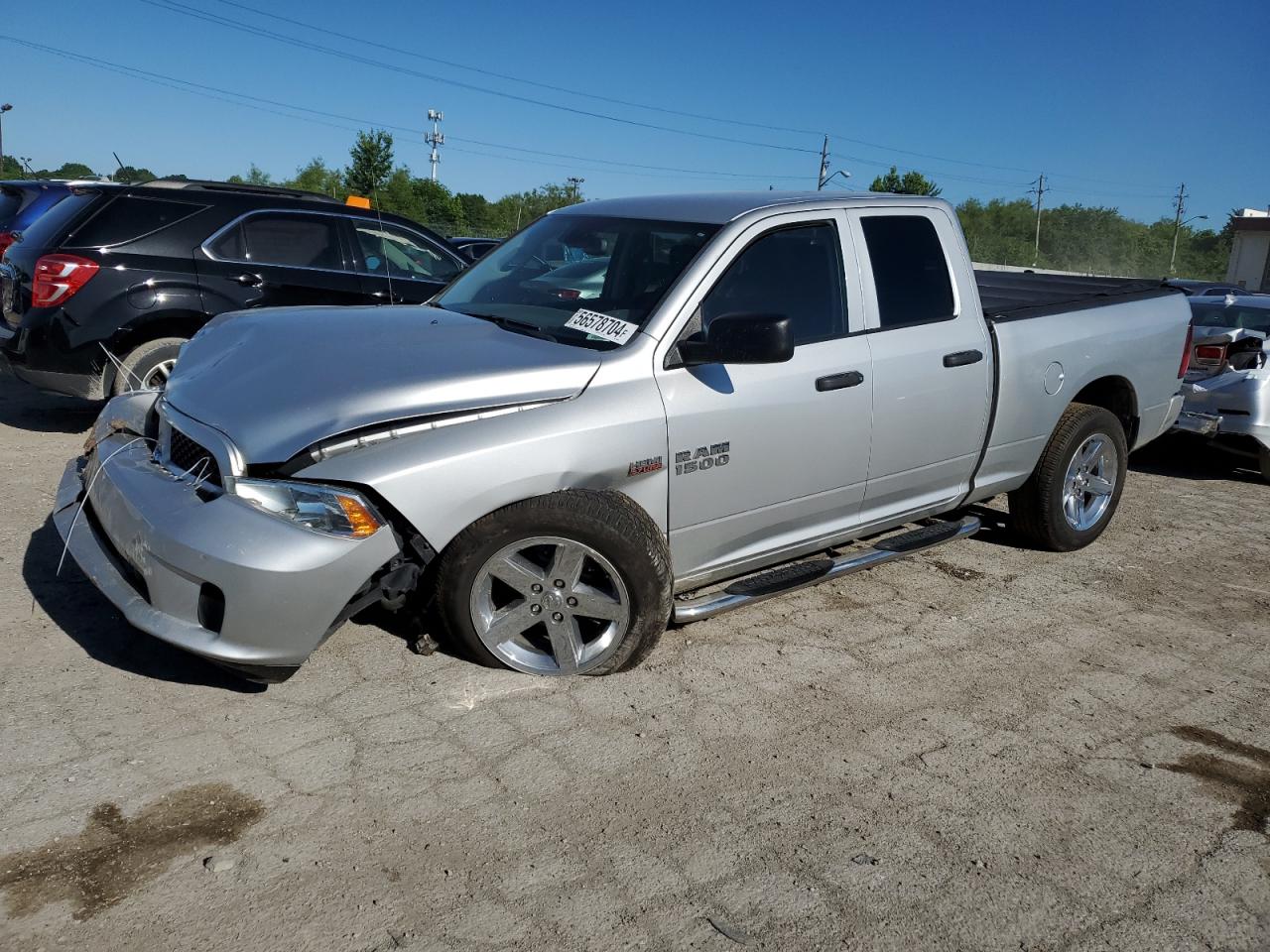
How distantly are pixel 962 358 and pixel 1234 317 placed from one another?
5875 mm

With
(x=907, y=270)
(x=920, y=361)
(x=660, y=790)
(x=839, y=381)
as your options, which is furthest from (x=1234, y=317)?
(x=660, y=790)

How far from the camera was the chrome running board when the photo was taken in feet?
13.5

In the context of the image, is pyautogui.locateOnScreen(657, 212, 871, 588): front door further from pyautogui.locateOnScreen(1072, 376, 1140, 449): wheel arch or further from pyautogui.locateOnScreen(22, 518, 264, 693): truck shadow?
pyautogui.locateOnScreen(1072, 376, 1140, 449): wheel arch

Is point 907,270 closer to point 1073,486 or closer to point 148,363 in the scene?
point 1073,486

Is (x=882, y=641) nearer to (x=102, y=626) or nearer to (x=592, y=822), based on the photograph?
(x=592, y=822)

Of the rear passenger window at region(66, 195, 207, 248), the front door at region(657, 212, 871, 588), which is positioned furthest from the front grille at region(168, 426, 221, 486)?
the rear passenger window at region(66, 195, 207, 248)

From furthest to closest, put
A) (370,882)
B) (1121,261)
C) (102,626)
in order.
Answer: (1121,261) < (102,626) < (370,882)

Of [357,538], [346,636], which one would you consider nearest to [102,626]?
[346,636]

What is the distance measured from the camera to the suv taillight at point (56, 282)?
6660 mm

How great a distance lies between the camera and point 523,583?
12.1ft

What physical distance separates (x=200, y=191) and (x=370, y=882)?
236 inches

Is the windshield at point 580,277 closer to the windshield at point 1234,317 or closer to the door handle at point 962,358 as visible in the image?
the door handle at point 962,358

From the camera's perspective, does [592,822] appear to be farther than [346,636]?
No

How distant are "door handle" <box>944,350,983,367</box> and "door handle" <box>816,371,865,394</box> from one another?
23.4 inches
